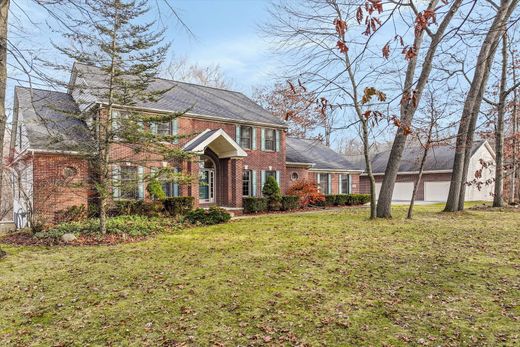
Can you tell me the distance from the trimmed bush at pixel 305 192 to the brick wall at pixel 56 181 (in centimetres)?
1070

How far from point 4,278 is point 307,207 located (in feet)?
50.6

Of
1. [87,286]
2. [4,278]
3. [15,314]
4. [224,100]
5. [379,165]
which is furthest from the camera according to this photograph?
[379,165]

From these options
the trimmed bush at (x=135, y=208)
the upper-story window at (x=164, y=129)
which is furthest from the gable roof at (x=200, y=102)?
the trimmed bush at (x=135, y=208)

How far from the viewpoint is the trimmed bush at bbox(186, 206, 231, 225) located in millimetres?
12914

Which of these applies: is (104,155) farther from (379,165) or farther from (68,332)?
(379,165)

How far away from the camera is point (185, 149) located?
51.4 ft

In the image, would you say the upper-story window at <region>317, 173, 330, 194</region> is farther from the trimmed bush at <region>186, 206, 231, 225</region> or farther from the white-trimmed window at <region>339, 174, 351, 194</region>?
the trimmed bush at <region>186, 206, 231, 225</region>

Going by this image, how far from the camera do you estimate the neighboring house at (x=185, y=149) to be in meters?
12.6

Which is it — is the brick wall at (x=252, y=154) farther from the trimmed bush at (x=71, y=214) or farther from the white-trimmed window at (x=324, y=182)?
the trimmed bush at (x=71, y=214)

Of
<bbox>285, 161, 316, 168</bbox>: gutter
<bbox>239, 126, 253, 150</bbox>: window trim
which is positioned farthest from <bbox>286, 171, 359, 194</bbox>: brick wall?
<bbox>239, 126, 253, 150</bbox>: window trim

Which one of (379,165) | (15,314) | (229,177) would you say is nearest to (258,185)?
(229,177)

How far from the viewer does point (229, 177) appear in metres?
17.3

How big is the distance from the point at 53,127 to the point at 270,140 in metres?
11.7

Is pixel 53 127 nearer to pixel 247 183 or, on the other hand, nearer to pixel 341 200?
pixel 247 183
